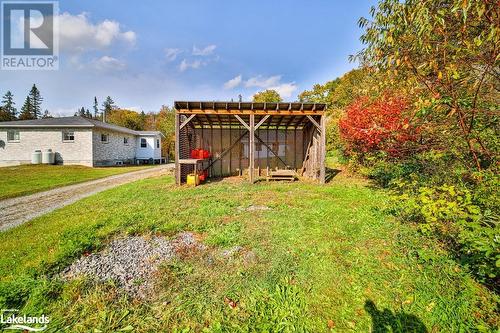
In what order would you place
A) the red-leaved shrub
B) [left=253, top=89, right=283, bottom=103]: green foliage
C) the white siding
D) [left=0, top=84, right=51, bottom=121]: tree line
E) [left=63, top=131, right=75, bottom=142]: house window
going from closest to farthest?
the red-leaved shrub < [left=63, top=131, right=75, bottom=142]: house window < the white siding < [left=253, top=89, right=283, bottom=103]: green foliage < [left=0, top=84, right=51, bottom=121]: tree line

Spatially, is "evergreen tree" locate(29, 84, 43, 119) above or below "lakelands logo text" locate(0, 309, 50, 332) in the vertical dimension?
above

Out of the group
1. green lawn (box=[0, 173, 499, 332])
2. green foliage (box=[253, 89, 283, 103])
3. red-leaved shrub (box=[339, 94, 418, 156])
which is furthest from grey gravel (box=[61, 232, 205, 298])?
green foliage (box=[253, 89, 283, 103])

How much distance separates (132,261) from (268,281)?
217 centimetres

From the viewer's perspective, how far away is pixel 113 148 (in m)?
21.4

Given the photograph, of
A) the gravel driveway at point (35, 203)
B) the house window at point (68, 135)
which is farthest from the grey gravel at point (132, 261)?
the house window at point (68, 135)

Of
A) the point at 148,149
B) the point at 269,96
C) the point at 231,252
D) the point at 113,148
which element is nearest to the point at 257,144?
the point at 231,252

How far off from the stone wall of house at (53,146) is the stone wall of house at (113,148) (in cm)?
67

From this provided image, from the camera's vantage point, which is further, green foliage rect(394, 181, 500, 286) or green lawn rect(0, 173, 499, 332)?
green lawn rect(0, 173, 499, 332)

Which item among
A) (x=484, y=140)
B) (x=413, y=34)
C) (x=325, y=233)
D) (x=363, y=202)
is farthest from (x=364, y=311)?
(x=363, y=202)

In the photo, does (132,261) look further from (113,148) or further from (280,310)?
(113,148)

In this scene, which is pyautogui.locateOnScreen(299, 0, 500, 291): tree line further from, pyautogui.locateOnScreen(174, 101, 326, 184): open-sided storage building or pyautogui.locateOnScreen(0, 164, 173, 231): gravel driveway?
pyautogui.locateOnScreen(0, 164, 173, 231): gravel driveway

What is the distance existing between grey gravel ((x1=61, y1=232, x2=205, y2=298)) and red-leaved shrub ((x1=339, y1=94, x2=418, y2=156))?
23.8 ft

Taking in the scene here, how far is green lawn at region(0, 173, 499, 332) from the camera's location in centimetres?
246

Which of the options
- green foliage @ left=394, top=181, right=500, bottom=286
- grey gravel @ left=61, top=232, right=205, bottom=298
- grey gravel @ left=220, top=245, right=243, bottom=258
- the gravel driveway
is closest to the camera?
green foliage @ left=394, top=181, right=500, bottom=286
